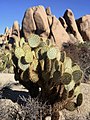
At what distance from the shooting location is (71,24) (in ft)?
134

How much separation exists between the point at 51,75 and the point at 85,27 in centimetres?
3281

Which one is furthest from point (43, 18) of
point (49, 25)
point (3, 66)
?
point (3, 66)

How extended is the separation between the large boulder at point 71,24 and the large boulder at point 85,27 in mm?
670

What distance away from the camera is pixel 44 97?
8703 mm

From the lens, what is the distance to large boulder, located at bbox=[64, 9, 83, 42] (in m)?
40.3

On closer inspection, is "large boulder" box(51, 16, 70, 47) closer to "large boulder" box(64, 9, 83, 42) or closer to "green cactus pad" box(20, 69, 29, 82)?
"large boulder" box(64, 9, 83, 42)

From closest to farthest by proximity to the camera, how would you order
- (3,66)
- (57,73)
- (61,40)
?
(57,73), (3,66), (61,40)

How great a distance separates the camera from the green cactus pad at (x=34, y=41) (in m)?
9.49

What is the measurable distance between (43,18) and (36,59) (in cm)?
3018

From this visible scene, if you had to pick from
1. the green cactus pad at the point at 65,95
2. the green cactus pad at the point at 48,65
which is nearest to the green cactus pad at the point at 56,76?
the green cactus pad at the point at 48,65

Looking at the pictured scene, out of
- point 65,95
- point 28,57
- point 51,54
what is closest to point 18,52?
point 28,57

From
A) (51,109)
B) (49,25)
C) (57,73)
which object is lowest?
(51,109)

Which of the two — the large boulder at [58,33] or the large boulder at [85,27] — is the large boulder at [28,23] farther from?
the large boulder at [85,27]

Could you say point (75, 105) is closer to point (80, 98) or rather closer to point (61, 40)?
point (80, 98)
